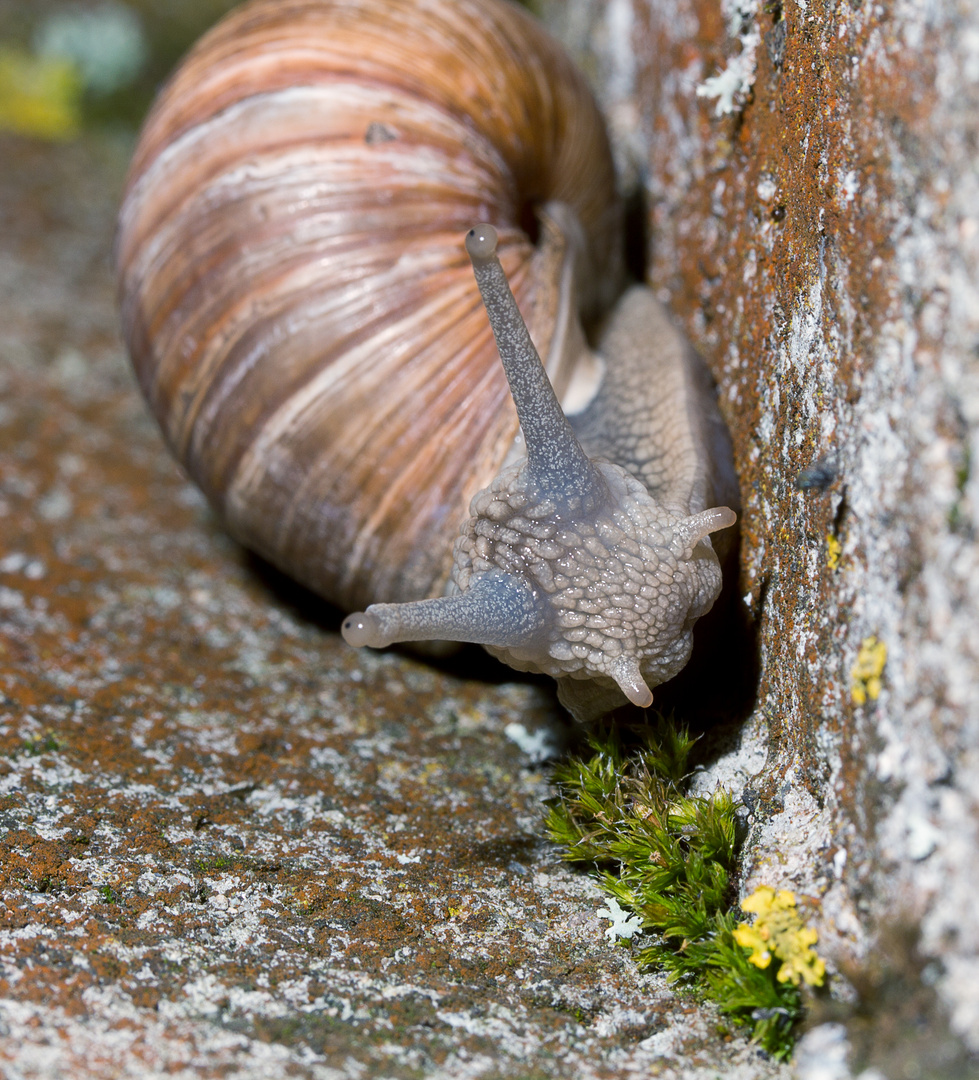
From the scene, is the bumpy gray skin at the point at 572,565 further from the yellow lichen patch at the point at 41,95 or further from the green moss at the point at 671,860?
the yellow lichen patch at the point at 41,95

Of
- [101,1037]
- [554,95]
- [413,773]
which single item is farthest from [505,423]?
[101,1037]

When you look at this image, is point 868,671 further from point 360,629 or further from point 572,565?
point 360,629

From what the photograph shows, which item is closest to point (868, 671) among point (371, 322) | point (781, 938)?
point (781, 938)

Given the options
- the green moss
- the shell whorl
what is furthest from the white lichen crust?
the shell whorl

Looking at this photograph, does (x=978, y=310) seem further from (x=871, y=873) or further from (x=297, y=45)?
(x=297, y=45)

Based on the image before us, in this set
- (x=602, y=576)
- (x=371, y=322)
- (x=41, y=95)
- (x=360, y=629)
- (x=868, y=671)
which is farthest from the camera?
(x=41, y=95)

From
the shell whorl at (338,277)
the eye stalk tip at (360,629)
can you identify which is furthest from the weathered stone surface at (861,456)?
the eye stalk tip at (360,629)

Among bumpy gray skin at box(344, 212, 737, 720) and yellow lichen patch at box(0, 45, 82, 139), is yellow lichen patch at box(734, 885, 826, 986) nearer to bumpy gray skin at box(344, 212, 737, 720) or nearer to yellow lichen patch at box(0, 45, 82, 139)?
bumpy gray skin at box(344, 212, 737, 720)
